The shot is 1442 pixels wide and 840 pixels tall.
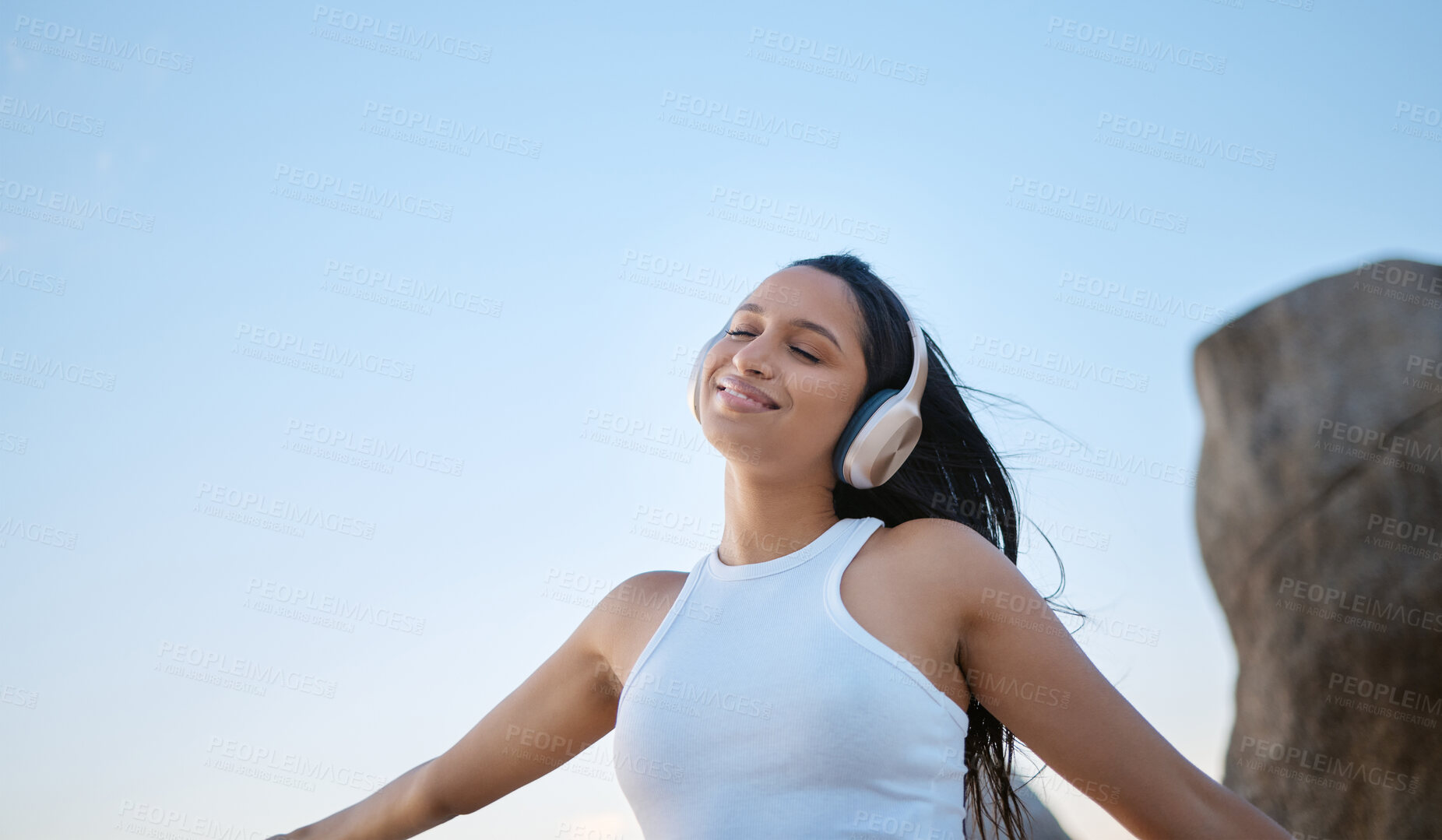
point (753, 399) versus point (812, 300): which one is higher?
point (812, 300)

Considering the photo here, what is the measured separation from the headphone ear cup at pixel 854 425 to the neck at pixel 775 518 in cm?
8

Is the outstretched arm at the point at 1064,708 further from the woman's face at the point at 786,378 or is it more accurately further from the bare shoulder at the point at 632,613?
the bare shoulder at the point at 632,613

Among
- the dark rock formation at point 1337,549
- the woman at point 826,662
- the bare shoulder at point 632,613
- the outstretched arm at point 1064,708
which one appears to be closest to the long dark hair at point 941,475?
the woman at point 826,662

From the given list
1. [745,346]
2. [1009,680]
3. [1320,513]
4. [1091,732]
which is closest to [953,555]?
[1009,680]

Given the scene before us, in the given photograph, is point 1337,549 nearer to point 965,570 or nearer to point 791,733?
point 965,570

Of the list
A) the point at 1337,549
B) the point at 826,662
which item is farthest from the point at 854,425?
the point at 1337,549

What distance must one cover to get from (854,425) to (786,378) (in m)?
0.17

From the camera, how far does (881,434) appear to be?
1.83 metres

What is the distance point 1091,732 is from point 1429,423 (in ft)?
14.6

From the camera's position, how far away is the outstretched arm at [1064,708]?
1.48 metres

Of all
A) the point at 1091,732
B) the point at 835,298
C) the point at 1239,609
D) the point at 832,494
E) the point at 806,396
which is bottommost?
the point at 1239,609

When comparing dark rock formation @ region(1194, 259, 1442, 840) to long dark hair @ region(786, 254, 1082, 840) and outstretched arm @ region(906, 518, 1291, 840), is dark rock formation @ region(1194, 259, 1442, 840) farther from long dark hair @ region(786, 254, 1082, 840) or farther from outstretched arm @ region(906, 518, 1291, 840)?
outstretched arm @ region(906, 518, 1291, 840)

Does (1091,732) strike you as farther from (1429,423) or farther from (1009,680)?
(1429,423)

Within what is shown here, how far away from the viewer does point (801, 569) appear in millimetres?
1832
